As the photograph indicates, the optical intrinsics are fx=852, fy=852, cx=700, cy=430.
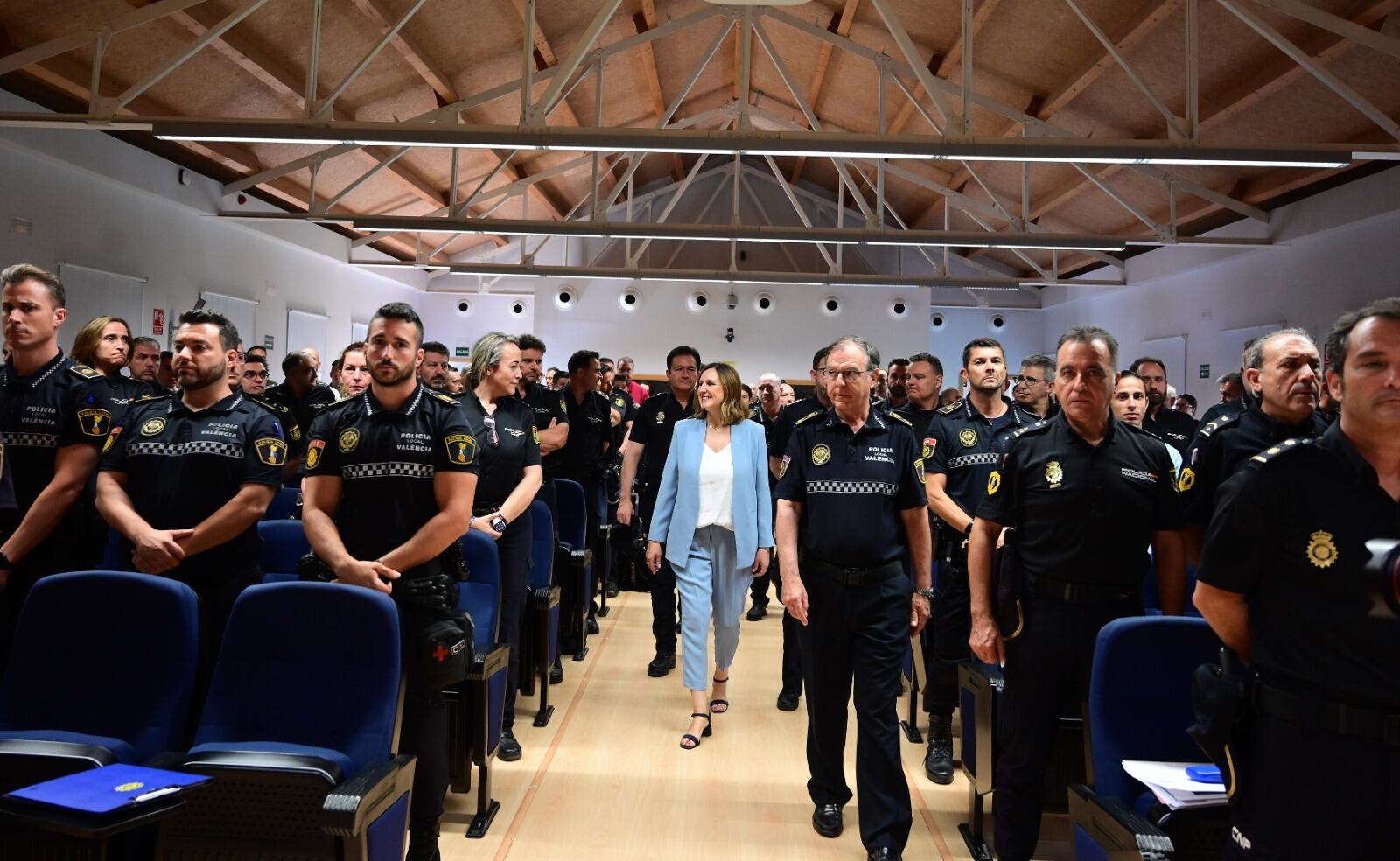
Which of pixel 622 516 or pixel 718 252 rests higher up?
pixel 718 252

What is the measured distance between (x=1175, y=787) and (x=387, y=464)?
2.15 m

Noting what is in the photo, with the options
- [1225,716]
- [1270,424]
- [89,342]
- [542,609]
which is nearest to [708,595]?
[542,609]

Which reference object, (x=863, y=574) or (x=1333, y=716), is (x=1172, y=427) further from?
(x=1333, y=716)

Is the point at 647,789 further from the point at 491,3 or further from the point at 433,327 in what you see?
the point at 433,327

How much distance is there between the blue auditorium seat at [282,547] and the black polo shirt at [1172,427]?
5.03 meters

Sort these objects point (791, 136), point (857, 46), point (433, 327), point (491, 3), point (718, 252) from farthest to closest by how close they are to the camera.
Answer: point (433, 327) → point (718, 252) → point (491, 3) → point (857, 46) → point (791, 136)

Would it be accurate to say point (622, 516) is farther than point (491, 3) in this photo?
No

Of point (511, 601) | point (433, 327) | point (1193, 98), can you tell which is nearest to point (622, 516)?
point (511, 601)

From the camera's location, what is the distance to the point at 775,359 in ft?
49.6

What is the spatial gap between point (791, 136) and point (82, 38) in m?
4.95

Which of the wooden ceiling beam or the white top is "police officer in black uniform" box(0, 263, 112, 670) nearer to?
the white top

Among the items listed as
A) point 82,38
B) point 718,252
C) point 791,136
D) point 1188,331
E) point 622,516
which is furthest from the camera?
point 718,252

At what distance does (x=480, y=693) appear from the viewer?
9.66ft

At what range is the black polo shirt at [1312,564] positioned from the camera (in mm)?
1445
